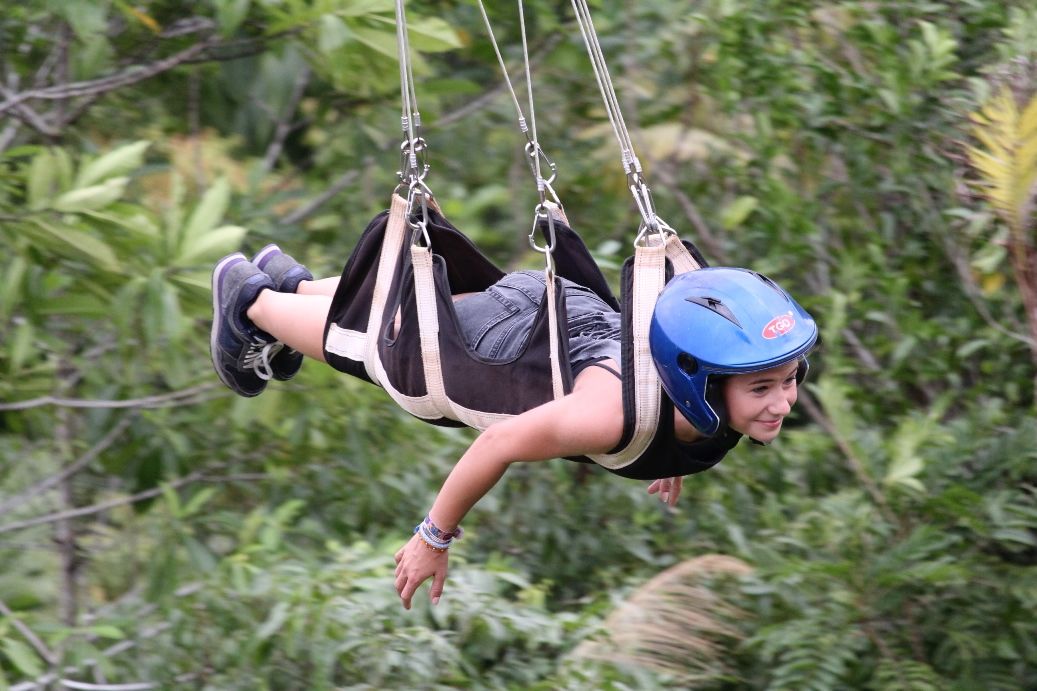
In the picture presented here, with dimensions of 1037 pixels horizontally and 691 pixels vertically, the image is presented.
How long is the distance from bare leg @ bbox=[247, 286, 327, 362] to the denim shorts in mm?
308

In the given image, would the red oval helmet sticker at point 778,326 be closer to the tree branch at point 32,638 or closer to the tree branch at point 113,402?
the tree branch at point 113,402

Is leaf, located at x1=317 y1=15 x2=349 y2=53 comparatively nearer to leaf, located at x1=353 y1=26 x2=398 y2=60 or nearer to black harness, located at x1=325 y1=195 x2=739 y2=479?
leaf, located at x1=353 y1=26 x2=398 y2=60

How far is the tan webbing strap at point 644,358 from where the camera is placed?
7.68 ft

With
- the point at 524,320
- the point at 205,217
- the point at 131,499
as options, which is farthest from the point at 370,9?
the point at 131,499

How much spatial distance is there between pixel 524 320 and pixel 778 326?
55 centimetres

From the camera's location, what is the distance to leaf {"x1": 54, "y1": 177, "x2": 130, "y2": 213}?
3.55 meters

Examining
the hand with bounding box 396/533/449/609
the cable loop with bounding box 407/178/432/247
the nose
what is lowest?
the hand with bounding box 396/533/449/609

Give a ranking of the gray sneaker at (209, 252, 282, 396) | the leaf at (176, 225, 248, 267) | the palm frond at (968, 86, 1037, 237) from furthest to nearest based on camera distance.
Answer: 1. the leaf at (176, 225, 248, 267)
2. the palm frond at (968, 86, 1037, 237)
3. the gray sneaker at (209, 252, 282, 396)

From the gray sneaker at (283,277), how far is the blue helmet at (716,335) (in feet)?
3.34

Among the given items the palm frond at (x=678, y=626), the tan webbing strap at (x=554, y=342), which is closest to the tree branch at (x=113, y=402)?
the palm frond at (x=678, y=626)

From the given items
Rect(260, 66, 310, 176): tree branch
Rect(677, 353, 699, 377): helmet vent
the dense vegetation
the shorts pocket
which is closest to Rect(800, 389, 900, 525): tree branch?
the dense vegetation

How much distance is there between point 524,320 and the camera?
8.72 feet

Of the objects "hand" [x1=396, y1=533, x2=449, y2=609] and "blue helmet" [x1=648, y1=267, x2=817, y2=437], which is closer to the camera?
"blue helmet" [x1=648, y1=267, x2=817, y2=437]

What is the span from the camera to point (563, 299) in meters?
2.47
